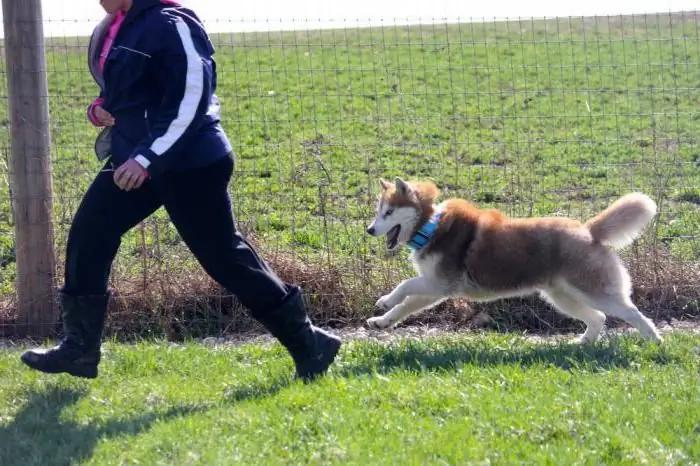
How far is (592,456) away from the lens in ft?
13.2

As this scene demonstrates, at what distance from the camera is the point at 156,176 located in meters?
4.79

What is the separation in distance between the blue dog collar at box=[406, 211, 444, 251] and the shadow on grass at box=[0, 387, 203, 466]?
2.14 meters

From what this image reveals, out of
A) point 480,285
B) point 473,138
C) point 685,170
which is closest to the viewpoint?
point 480,285

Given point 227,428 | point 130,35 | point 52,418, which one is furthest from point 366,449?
point 130,35

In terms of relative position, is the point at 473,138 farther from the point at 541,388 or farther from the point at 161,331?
the point at 541,388

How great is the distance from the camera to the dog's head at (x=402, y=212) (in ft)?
21.7

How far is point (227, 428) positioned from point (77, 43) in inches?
145

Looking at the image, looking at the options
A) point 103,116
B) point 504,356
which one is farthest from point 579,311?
point 103,116

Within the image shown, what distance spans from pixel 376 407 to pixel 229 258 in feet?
3.33

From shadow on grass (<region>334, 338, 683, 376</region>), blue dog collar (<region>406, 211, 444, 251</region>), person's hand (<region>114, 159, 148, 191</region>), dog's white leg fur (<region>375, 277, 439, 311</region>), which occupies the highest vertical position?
person's hand (<region>114, 159, 148, 191</region>)

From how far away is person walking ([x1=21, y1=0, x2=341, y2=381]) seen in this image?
470 cm

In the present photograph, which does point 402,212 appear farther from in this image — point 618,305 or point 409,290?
point 618,305

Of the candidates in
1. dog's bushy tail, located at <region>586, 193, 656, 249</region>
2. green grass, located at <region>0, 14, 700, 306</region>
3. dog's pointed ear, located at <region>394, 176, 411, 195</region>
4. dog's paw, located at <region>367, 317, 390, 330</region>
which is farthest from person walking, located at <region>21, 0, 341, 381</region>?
dog's bushy tail, located at <region>586, 193, 656, 249</region>

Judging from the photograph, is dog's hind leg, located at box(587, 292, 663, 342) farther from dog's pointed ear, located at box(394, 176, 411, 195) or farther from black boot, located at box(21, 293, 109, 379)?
black boot, located at box(21, 293, 109, 379)
